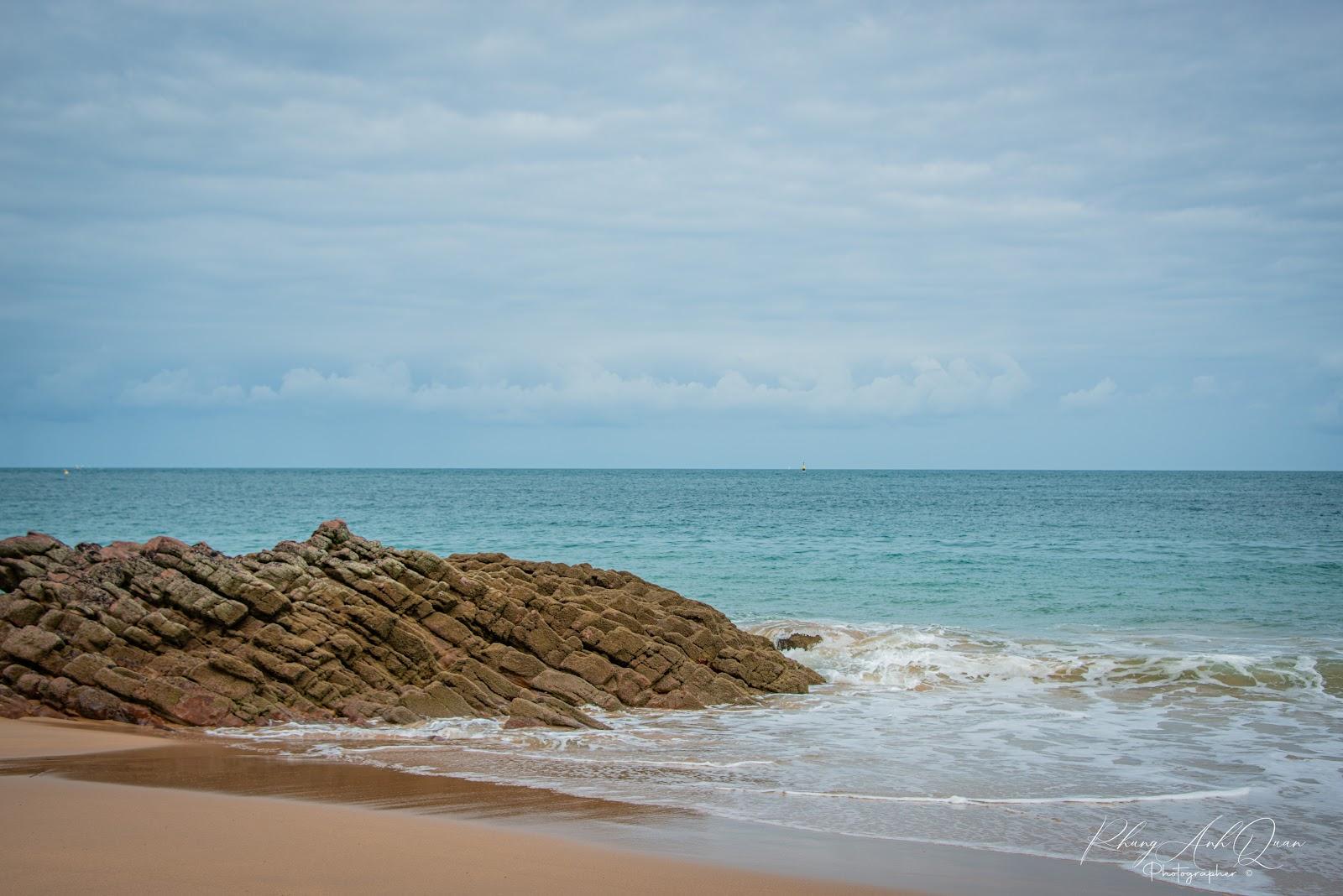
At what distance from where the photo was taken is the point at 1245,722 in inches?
544

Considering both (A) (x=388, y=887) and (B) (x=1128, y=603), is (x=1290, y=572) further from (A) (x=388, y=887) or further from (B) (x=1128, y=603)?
(A) (x=388, y=887)

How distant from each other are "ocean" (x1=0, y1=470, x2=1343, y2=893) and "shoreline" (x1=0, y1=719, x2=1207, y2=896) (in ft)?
2.07

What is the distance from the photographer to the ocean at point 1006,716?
29.4 ft

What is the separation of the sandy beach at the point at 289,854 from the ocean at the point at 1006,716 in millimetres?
1860

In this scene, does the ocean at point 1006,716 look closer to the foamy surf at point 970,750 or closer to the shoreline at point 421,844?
the foamy surf at point 970,750

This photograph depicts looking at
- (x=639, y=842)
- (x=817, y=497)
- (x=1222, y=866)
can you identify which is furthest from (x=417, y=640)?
(x=817, y=497)

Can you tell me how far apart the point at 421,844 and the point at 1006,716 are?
9.64 m

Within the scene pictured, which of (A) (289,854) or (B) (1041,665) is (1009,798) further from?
(B) (1041,665)

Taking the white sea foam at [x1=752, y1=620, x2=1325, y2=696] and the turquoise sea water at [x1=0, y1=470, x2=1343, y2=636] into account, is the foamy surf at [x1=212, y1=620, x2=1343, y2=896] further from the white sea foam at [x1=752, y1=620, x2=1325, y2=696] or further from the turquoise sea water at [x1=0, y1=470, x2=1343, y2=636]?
the turquoise sea water at [x1=0, y1=470, x2=1343, y2=636]

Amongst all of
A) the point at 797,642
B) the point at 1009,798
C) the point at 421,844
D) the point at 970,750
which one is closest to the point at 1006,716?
the point at 970,750

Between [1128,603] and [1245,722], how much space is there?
44.8ft

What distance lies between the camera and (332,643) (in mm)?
13703

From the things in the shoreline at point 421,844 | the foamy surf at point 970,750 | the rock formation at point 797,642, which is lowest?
the rock formation at point 797,642

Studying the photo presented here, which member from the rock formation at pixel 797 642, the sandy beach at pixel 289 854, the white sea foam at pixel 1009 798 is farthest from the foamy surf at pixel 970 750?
the sandy beach at pixel 289 854
